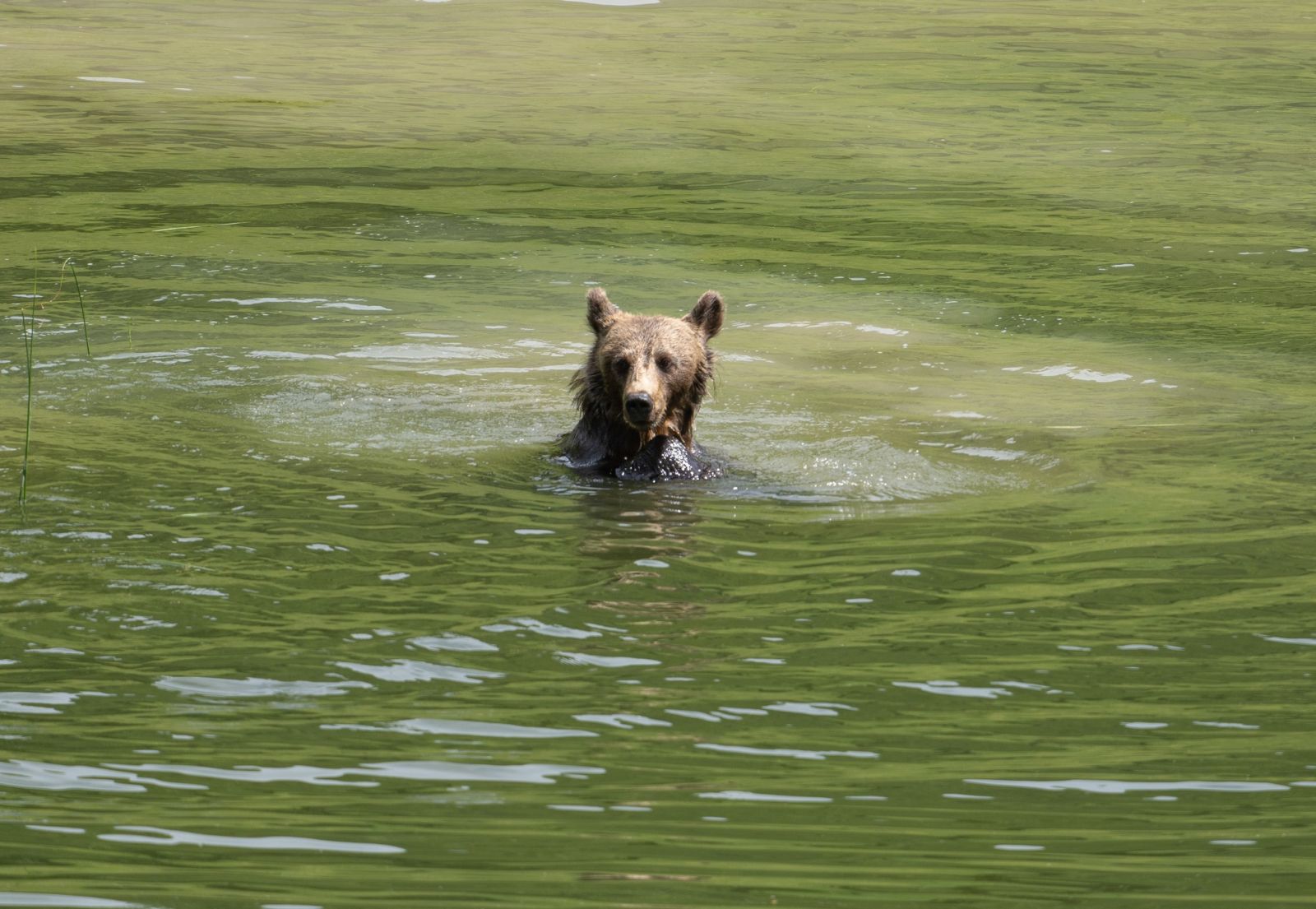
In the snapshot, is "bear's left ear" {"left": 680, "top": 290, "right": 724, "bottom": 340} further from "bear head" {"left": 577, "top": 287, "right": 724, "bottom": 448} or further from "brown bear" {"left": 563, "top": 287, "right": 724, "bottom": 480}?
"brown bear" {"left": 563, "top": 287, "right": 724, "bottom": 480}

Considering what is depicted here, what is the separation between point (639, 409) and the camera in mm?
10086

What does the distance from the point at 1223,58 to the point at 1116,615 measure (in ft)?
63.7

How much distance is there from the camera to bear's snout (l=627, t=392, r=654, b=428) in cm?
1005

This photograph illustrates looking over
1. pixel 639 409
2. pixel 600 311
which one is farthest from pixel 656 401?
pixel 600 311

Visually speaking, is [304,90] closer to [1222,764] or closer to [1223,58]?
[1223,58]

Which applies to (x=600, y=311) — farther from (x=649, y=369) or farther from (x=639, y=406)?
(x=639, y=406)

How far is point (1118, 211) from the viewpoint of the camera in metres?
17.7

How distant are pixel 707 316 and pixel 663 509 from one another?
1785mm

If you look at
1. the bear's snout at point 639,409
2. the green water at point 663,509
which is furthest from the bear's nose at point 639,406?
the green water at point 663,509

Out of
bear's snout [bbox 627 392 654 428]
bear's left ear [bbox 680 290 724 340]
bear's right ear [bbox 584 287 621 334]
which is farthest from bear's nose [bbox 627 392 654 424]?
bear's left ear [bbox 680 290 724 340]

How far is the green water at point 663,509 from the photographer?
5246 millimetres

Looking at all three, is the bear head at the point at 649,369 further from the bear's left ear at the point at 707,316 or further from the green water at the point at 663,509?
the green water at the point at 663,509

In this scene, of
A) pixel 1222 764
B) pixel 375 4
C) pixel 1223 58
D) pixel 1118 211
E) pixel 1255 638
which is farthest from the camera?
pixel 375 4

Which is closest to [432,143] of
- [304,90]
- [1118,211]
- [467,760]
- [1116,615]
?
[304,90]
